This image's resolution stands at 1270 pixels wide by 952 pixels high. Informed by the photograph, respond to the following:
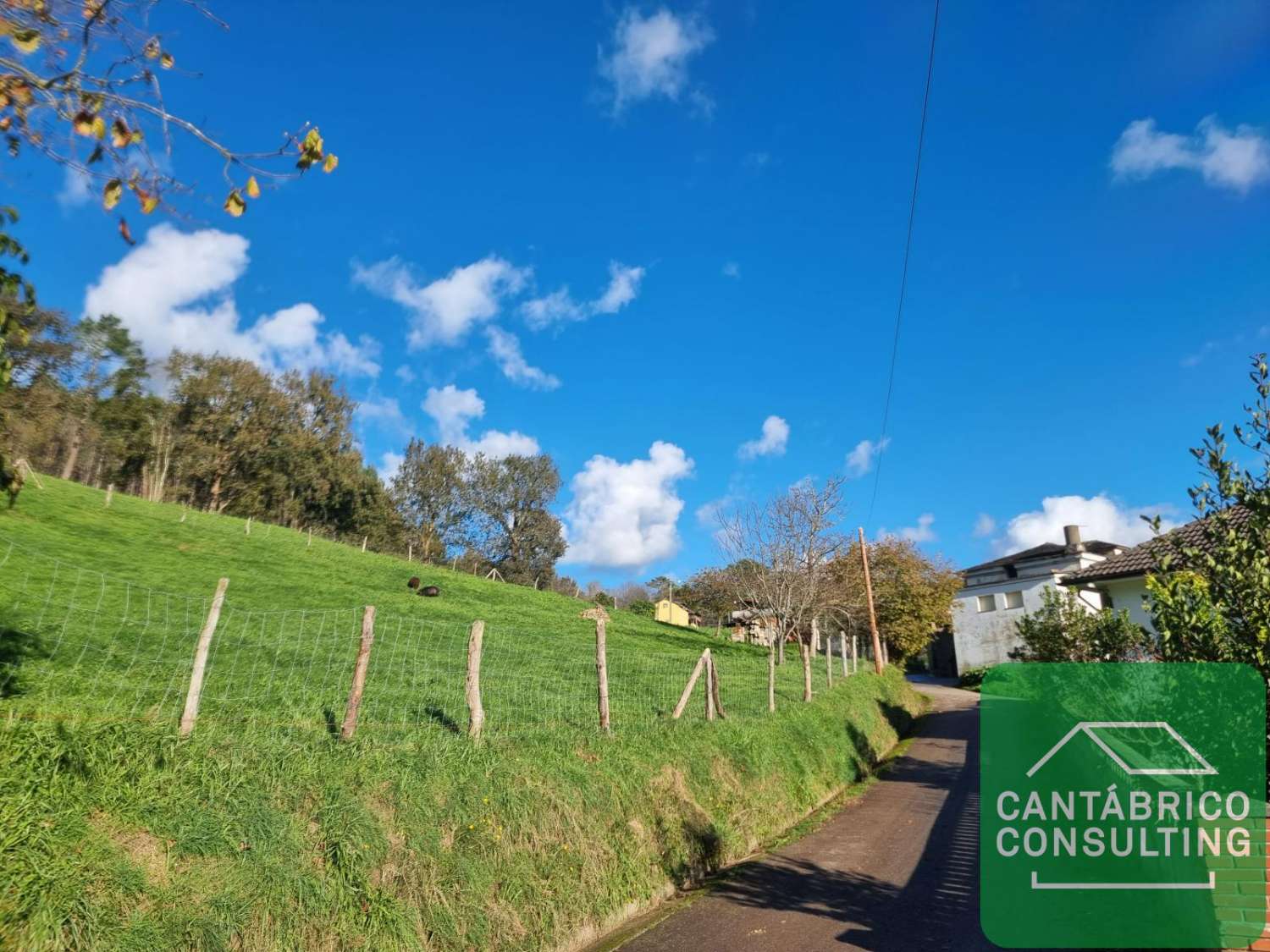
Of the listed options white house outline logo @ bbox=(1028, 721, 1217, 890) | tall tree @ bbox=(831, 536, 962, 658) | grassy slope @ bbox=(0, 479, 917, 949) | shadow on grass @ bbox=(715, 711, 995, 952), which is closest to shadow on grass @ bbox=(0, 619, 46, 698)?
grassy slope @ bbox=(0, 479, 917, 949)

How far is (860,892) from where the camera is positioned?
7785 mm

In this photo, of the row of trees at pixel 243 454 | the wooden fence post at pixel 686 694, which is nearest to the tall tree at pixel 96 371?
the row of trees at pixel 243 454

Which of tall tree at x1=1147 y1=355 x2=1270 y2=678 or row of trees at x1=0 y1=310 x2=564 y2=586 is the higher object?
row of trees at x1=0 y1=310 x2=564 y2=586

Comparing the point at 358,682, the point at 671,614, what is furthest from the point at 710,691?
the point at 671,614

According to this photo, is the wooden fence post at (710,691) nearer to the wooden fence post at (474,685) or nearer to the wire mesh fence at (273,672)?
the wire mesh fence at (273,672)

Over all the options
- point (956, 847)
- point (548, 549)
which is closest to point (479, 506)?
point (548, 549)

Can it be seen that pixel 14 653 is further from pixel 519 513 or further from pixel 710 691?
pixel 519 513

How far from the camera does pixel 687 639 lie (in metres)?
36.2

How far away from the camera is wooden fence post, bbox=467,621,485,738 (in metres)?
8.03

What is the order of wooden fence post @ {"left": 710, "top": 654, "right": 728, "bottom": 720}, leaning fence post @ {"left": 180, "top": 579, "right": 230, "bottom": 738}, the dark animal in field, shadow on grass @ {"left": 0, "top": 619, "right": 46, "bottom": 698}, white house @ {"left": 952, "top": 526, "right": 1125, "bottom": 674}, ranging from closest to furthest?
the dark animal in field, leaning fence post @ {"left": 180, "top": 579, "right": 230, "bottom": 738}, shadow on grass @ {"left": 0, "top": 619, "right": 46, "bottom": 698}, wooden fence post @ {"left": 710, "top": 654, "right": 728, "bottom": 720}, white house @ {"left": 952, "top": 526, "right": 1125, "bottom": 674}

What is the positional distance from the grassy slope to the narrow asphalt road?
756mm

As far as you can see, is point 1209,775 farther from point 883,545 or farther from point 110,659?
point 883,545

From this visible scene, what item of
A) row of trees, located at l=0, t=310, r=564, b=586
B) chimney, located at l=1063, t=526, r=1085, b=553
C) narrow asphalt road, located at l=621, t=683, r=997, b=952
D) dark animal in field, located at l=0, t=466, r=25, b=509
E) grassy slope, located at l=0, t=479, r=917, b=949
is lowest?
narrow asphalt road, located at l=621, t=683, r=997, b=952

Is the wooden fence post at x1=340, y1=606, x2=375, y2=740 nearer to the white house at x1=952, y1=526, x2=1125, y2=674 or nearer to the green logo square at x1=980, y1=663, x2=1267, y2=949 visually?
the green logo square at x1=980, y1=663, x2=1267, y2=949
